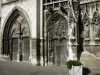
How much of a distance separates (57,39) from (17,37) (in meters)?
4.55

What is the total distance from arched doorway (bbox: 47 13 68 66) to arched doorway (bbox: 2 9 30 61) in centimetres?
233

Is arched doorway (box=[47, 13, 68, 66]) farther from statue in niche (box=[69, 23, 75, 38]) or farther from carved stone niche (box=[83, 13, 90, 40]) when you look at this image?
carved stone niche (box=[83, 13, 90, 40])

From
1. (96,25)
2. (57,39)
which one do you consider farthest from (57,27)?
(96,25)

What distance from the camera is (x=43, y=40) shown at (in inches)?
609

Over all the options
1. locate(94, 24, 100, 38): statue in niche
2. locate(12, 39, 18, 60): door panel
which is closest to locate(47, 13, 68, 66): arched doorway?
locate(94, 24, 100, 38): statue in niche

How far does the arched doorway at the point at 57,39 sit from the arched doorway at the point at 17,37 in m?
2.33

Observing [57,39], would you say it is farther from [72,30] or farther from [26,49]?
[26,49]

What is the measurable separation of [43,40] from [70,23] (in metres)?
3.00

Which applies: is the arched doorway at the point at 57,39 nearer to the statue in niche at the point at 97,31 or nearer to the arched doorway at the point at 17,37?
the arched doorway at the point at 17,37

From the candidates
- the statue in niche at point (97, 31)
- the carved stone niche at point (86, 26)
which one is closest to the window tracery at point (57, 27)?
the carved stone niche at point (86, 26)

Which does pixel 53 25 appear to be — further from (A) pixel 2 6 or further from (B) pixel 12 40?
(A) pixel 2 6

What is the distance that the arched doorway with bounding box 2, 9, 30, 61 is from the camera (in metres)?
17.2

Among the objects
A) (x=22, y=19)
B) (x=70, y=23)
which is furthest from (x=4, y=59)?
(x=70, y=23)

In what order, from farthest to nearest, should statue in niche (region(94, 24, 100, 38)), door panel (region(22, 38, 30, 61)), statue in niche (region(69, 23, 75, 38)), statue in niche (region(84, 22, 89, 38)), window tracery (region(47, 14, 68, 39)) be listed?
door panel (region(22, 38, 30, 61)) < window tracery (region(47, 14, 68, 39)) < statue in niche (region(69, 23, 75, 38)) < statue in niche (region(84, 22, 89, 38)) < statue in niche (region(94, 24, 100, 38))
